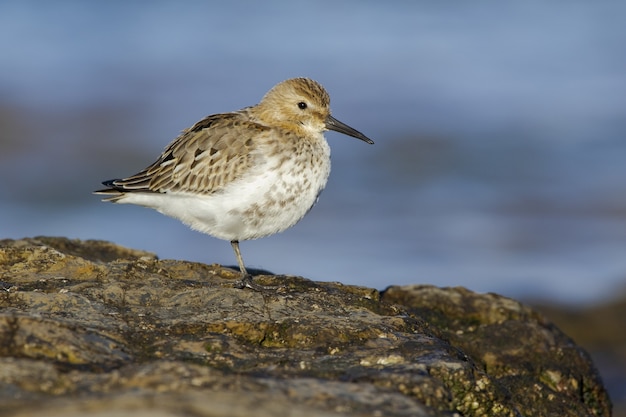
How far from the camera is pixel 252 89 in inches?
912

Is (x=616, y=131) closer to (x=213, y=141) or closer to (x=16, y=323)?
(x=213, y=141)

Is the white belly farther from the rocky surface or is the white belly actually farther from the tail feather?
the tail feather

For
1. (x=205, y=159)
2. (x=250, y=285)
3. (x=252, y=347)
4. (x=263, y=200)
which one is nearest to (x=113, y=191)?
(x=205, y=159)

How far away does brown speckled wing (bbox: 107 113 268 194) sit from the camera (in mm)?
7840

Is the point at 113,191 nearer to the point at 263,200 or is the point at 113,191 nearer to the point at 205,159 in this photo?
the point at 205,159

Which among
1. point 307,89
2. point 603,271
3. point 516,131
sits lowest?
point 307,89

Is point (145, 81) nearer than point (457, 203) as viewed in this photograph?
No

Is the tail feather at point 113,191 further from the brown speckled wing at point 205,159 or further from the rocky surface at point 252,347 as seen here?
the rocky surface at point 252,347

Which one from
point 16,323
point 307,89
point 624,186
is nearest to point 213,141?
point 307,89

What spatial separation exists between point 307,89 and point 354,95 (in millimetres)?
15427

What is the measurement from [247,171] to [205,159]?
1.70 feet

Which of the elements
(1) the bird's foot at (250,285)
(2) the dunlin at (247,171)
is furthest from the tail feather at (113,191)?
(1) the bird's foot at (250,285)

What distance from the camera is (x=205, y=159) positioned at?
8039 millimetres

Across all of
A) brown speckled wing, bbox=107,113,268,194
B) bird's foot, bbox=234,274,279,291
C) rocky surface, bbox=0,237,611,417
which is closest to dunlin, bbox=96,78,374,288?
brown speckled wing, bbox=107,113,268,194
